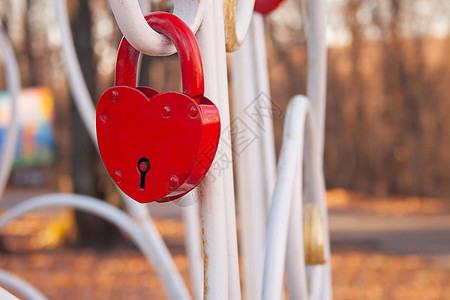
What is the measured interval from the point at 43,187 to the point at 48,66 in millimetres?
2653

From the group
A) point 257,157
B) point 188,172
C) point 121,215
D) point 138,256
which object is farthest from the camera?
point 138,256

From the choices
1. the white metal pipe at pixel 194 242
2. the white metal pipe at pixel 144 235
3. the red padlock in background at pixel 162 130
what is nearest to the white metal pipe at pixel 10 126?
the white metal pipe at pixel 144 235

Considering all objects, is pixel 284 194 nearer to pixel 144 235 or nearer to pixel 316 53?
pixel 316 53

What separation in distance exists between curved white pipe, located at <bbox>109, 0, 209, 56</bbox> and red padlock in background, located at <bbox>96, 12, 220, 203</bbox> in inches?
0.4

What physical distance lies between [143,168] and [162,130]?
0.09 ft

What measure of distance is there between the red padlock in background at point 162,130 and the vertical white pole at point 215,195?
2cm

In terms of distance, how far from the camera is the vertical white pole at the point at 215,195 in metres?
0.34

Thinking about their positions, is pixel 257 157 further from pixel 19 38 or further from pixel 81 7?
pixel 19 38

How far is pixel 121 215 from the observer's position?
0.91 metres

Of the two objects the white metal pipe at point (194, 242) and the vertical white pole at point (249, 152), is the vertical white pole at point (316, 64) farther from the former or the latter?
the white metal pipe at point (194, 242)

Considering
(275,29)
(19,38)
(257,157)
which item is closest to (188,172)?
(257,157)

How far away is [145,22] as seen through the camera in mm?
295

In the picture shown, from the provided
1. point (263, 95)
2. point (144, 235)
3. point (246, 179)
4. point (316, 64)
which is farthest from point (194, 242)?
point (316, 64)

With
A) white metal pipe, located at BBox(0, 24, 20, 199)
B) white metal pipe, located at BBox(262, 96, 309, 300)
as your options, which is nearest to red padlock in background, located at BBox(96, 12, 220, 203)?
white metal pipe, located at BBox(262, 96, 309, 300)
